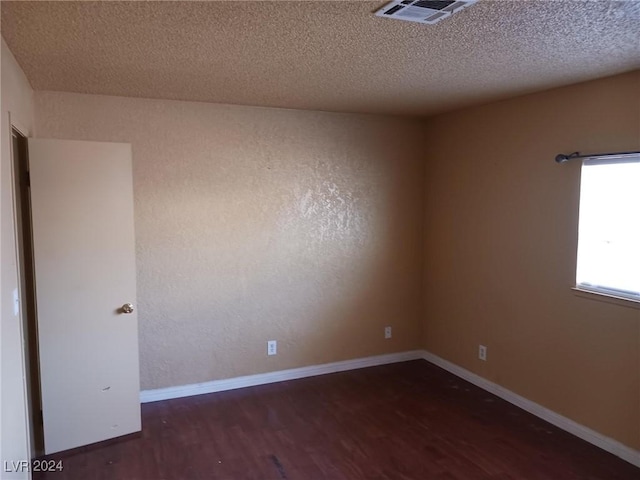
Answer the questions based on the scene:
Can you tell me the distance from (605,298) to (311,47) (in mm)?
2378

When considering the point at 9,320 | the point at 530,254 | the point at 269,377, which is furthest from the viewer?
the point at 269,377

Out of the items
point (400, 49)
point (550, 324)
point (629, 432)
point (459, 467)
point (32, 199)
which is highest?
point (400, 49)

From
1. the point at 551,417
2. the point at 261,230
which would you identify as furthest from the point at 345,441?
the point at 261,230

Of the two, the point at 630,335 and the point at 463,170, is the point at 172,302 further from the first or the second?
the point at 630,335

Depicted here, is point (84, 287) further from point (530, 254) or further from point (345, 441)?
point (530, 254)

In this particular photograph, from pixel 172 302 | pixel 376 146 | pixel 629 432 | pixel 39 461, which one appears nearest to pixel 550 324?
pixel 629 432

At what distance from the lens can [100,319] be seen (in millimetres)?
3043

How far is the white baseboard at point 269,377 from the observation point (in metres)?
3.77

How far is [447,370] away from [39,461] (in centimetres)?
330

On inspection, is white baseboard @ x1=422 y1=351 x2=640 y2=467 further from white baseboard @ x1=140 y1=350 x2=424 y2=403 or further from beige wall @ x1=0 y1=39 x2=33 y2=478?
beige wall @ x1=0 y1=39 x2=33 y2=478

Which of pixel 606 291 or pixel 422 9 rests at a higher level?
pixel 422 9

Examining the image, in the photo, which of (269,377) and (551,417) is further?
(269,377)

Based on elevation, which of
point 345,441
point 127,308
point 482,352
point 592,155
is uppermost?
point 592,155

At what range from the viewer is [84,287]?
9.79 feet
